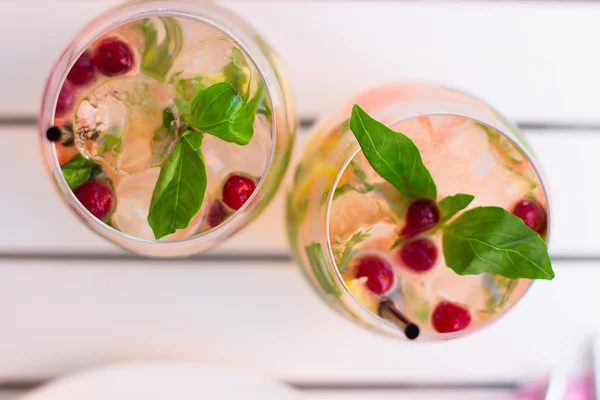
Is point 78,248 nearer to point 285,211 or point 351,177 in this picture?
point 285,211

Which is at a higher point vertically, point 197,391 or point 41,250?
point 41,250

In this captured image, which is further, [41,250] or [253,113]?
[41,250]

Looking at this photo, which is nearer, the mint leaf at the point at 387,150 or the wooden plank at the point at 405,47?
the mint leaf at the point at 387,150

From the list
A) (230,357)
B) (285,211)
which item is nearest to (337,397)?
(230,357)

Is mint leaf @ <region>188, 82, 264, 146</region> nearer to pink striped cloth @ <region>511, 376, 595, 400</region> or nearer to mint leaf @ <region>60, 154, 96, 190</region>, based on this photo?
mint leaf @ <region>60, 154, 96, 190</region>

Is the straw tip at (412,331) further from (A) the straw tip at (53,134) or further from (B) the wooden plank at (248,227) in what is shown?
(A) the straw tip at (53,134)

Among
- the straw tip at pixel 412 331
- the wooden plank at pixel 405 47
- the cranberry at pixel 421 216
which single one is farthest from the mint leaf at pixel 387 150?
the wooden plank at pixel 405 47
